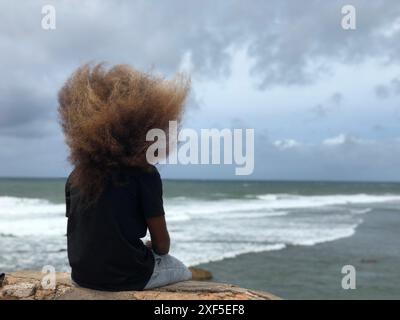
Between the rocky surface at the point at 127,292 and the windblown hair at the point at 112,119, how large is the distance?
0.61 meters

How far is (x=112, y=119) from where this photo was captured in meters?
2.88

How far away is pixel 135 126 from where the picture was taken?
115 inches

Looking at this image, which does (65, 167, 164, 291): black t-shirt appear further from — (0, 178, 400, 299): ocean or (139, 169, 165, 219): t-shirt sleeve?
(0, 178, 400, 299): ocean

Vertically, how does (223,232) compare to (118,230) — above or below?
above

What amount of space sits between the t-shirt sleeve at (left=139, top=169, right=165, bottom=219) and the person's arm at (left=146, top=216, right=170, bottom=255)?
0.16 ft

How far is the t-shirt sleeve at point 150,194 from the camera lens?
287cm

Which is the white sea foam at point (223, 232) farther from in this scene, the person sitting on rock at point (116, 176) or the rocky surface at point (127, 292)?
the person sitting on rock at point (116, 176)

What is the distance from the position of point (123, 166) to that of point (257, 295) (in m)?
1.16

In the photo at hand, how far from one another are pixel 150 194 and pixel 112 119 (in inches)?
19.5

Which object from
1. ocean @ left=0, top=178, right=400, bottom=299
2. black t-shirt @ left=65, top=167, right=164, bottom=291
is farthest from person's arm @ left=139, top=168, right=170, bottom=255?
ocean @ left=0, top=178, right=400, bottom=299

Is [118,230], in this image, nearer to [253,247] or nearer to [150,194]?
[150,194]

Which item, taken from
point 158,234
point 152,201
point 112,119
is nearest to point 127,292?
point 158,234
